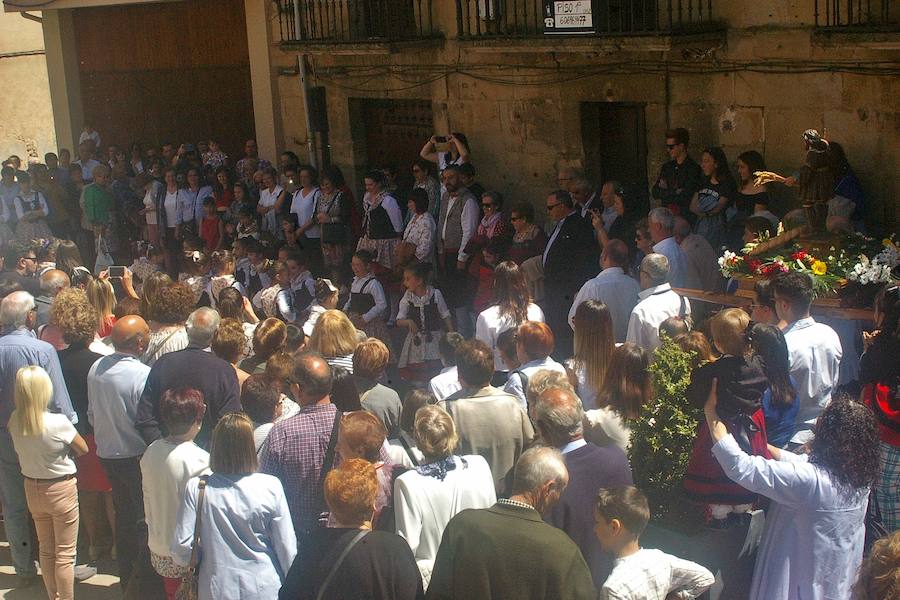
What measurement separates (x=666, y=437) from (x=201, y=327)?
292 centimetres

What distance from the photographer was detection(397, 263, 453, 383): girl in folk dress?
347 inches

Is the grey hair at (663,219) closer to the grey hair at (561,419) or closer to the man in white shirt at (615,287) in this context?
the man in white shirt at (615,287)

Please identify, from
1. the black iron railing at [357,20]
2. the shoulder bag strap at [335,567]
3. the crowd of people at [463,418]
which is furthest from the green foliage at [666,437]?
the black iron railing at [357,20]

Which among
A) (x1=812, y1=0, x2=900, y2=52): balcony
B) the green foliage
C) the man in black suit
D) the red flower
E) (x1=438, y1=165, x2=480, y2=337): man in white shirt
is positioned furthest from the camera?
(x1=438, y1=165, x2=480, y2=337): man in white shirt

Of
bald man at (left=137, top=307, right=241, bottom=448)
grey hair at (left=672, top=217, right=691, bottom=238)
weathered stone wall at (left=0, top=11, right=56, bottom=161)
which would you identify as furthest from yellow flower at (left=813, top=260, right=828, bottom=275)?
weathered stone wall at (left=0, top=11, right=56, bottom=161)

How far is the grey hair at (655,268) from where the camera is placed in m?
7.52

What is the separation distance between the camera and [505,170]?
12.3m

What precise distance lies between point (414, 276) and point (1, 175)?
7.96m

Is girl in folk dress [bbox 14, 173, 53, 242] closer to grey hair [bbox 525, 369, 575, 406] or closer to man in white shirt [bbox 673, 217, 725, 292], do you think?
man in white shirt [bbox 673, 217, 725, 292]

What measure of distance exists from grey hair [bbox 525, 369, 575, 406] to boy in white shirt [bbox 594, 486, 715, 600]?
4.28 ft

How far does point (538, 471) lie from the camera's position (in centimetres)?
470

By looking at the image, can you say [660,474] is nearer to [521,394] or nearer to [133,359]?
[521,394]

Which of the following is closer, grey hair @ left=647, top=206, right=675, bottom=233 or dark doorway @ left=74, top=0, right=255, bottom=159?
grey hair @ left=647, top=206, right=675, bottom=233

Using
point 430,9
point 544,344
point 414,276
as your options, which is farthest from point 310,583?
point 430,9
